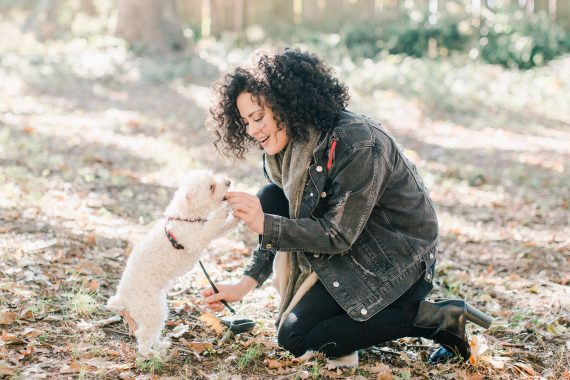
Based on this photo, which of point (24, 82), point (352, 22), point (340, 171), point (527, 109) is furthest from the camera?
point (352, 22)

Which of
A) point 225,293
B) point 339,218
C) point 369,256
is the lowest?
point 225,293

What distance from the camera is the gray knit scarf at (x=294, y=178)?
3623 mm

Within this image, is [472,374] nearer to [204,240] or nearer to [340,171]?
[340,171]

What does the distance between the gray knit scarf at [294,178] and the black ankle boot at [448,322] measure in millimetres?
672

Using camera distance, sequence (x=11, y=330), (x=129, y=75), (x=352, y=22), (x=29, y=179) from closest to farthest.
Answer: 1. (x=11, y=330)
2. (x=29, y=179)
3. (x=129, y=75)
4. (x=352, y=22)

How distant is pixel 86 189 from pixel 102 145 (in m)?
2.17

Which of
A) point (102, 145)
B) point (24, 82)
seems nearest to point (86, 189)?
point (102, 145)

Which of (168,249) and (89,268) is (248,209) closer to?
(168,249)

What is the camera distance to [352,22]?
16453 millimetres

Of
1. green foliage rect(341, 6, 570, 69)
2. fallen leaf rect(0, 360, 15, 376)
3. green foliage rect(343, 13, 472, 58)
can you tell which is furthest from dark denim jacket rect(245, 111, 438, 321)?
green foliage rect(343, 13, 472, 58)

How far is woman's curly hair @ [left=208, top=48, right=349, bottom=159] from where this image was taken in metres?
3.56

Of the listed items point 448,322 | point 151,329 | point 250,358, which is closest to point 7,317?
point 151,329

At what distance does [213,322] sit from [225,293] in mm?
287

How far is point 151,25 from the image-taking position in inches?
595
